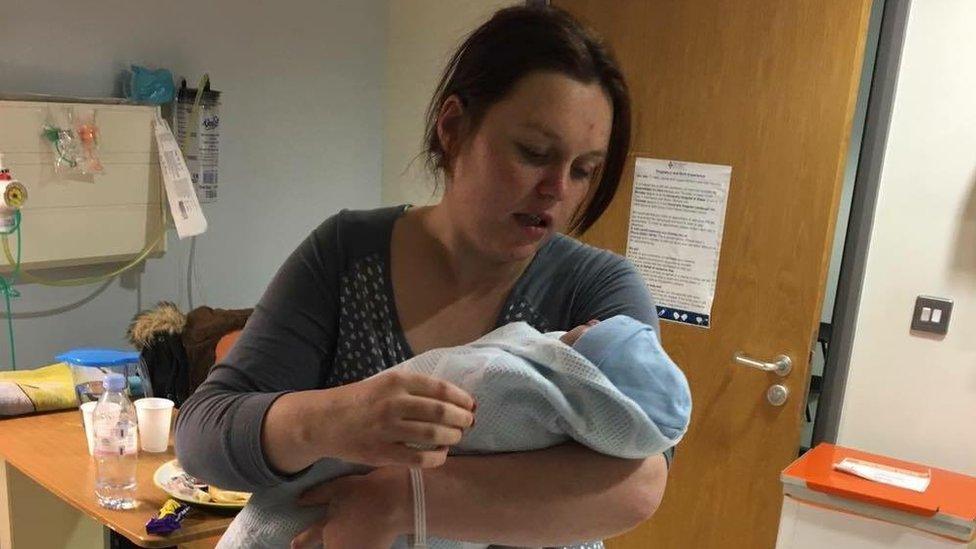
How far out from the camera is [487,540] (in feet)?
2.60

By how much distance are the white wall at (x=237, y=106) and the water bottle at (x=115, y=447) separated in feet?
2.65

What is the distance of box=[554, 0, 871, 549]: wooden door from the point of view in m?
2.07

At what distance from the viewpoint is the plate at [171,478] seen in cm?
152

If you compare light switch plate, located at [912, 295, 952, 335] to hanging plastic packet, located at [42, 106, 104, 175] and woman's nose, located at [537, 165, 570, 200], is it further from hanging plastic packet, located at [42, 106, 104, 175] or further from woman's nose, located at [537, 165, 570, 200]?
hanging plastic packet, located at [42, 106, 104, 175]

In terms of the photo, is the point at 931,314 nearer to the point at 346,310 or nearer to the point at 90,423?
the point at 346,310

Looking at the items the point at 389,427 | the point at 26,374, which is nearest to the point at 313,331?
the point at 389,427

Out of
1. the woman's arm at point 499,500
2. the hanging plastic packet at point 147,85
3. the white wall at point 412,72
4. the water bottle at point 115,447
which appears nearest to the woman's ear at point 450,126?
the woman's arm at point 499,500

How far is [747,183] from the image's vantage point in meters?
2.20

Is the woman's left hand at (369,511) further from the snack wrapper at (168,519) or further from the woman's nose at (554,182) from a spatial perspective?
the snack wrapper at (168,519)

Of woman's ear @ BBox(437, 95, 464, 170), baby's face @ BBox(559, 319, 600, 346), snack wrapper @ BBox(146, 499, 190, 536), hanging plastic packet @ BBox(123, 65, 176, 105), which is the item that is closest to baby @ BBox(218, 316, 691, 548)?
baby's face @ BBox(559, 319, 600, 346)

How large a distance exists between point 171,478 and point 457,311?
3.18ft

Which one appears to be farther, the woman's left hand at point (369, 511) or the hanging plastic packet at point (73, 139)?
the hanging plastic packet at point (73, 139)

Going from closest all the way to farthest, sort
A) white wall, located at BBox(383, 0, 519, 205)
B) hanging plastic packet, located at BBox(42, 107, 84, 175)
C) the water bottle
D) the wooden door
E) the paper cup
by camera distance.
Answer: the water bottle
the paper cup
the wooden door
hanging plastic packet, located at BBox(42, 107, 84, 175)
white wall, located at BBox(383, 0, 519, 205)

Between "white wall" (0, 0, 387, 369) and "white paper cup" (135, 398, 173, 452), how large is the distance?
2.41 feet
